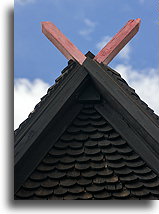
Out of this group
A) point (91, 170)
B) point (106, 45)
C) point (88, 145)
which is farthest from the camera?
point (106, 45)

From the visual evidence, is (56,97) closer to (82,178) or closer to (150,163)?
(82,178)

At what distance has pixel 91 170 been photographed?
2.67m

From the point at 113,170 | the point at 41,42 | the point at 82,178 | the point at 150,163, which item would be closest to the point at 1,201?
the point at 82,178

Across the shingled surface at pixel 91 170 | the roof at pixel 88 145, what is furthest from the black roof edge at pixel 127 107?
the shingled surface at pixel 91 170

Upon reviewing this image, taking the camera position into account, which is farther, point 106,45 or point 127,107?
point 106,45

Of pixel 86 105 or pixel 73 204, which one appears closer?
pixel 73 204

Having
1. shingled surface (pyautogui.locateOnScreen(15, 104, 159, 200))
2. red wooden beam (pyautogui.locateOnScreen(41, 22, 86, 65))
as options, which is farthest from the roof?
red wooden beam (pyautogui.locateOnScreen(41, 22, 86, 65))

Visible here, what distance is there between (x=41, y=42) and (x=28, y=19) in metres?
0.23

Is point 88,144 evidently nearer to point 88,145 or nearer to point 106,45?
point 88,145

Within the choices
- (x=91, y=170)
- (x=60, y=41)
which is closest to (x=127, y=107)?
(x=91, y=170)

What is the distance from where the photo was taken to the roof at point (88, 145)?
258 cm

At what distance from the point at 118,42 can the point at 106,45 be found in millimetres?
116

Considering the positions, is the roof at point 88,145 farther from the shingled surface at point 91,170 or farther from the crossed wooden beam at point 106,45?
the crossed wooden beam at point 106,45

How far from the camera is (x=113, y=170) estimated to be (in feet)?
8.77
